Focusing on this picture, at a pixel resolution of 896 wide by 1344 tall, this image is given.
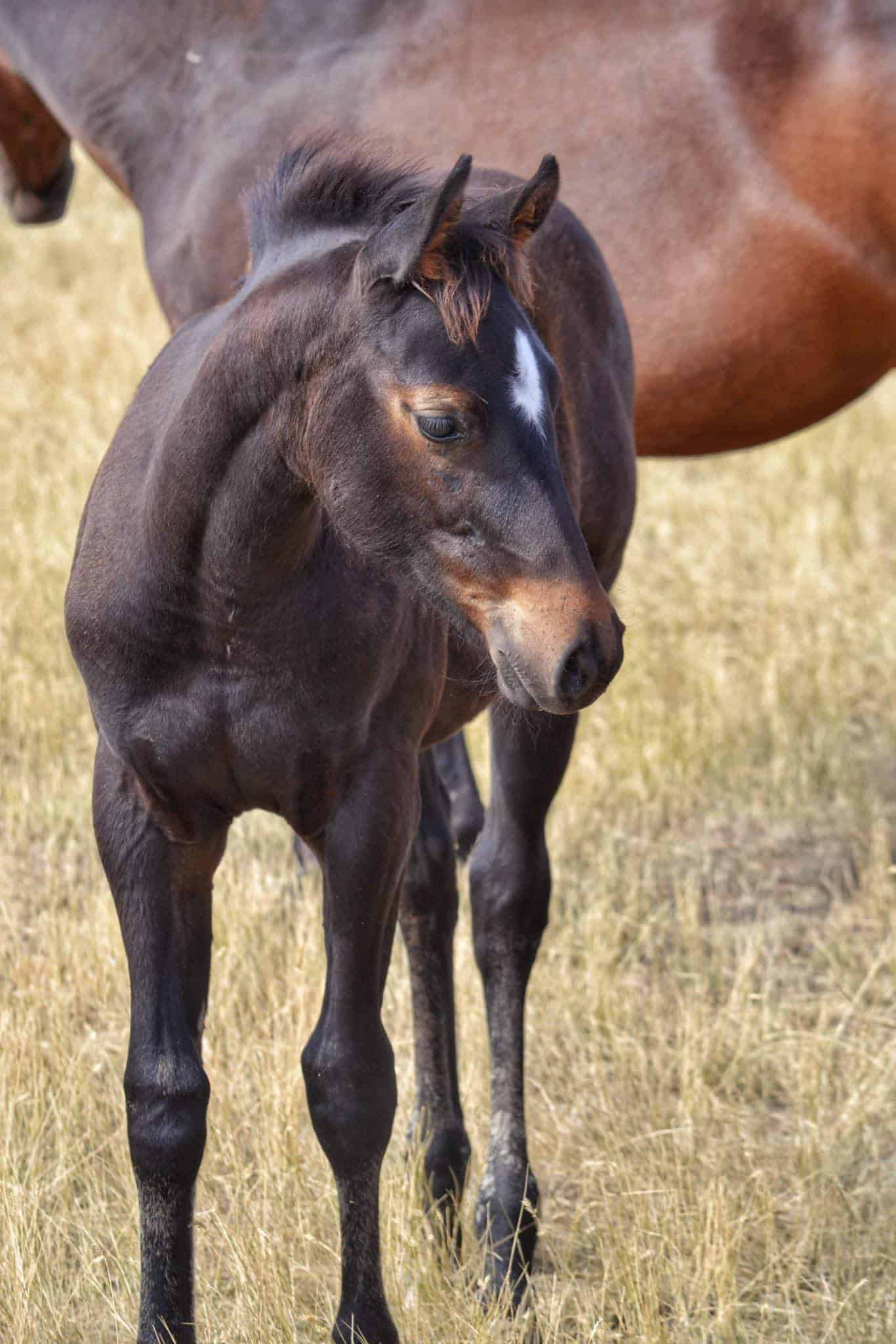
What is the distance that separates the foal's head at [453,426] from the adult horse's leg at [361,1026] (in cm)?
41

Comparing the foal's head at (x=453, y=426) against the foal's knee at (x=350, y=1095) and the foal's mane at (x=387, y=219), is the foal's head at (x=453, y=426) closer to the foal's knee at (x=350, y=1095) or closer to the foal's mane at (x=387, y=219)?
the foal's mane at (x=387, y=219)

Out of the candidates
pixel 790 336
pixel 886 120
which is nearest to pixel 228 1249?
pixel 790 336

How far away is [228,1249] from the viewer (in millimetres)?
2906

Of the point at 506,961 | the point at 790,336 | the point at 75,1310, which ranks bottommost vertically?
the point at 75,1310

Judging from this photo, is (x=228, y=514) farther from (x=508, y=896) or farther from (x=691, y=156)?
(x=691, y=156)

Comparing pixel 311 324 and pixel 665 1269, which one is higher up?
pixel 311 324

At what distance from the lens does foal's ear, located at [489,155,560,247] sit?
7.30 feet

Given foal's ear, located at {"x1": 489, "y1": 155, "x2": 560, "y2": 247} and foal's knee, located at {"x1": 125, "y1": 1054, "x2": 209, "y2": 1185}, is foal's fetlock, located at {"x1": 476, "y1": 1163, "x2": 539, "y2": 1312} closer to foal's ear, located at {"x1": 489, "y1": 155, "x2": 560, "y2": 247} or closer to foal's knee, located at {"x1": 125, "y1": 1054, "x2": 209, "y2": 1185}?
foal's knee, located at {"x1": 125, "y1": 1054, "x2": 209, "y2": 1185}

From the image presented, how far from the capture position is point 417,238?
204 centimetres

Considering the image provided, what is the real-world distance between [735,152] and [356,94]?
3.04ft

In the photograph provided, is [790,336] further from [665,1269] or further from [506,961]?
[665,1269]

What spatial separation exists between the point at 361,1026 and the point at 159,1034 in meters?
0.31

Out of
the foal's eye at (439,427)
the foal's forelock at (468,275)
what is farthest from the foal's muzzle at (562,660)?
the foal's forelock at (468,275)

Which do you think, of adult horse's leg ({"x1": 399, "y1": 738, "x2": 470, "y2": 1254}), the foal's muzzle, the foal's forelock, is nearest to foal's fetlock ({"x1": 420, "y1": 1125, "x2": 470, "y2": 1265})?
adult horse's leg ({"x1": 399, "y1": 738, "x2": 470, "y2": 1254})
